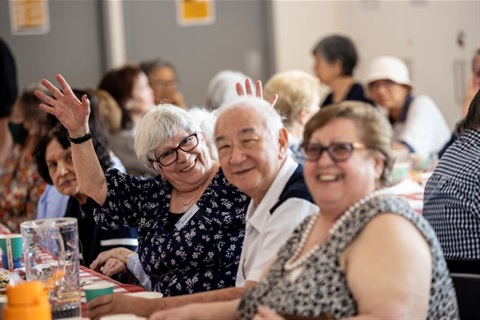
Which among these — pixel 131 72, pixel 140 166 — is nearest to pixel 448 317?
pixel 140 166

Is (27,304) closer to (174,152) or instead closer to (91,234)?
(174,152)

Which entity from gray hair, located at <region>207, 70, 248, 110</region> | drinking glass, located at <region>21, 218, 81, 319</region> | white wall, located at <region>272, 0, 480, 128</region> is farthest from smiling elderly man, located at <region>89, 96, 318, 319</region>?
white wall, located at <region>272, 0, 480, 128</region>

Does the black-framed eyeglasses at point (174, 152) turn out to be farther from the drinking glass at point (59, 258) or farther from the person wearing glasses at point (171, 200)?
the drinking glass at point (59, 258)

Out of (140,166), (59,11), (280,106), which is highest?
(59,11)

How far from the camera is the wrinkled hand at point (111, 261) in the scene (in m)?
3.58

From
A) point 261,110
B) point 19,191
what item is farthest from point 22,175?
point 261,110

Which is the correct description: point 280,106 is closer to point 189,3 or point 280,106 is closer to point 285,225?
point 285,225

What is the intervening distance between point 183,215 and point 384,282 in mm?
1358

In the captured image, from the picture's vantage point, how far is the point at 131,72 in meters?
6.81

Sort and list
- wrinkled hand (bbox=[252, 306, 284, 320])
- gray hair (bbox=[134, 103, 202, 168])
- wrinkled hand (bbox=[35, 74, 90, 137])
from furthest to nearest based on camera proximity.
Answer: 1. wrinkled hand (bbox=[35, 74, 90, 137])
2. gray hair (bbox=[134, 103, 202, 168])
3. wrinkled hand (bbox=[252, 306, 284, 320])

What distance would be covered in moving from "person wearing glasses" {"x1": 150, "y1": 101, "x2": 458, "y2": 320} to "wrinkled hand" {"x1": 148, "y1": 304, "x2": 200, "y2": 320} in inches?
6.5

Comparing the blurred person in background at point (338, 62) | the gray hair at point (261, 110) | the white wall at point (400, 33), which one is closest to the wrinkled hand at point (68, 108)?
the gray hair at point (261, 110)

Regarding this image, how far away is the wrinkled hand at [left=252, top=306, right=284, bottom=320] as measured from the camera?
2.15 meters

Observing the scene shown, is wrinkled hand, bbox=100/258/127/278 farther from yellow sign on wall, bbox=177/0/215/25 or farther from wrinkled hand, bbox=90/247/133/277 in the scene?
yellow sign on wall, bbox=177/0/215/25
